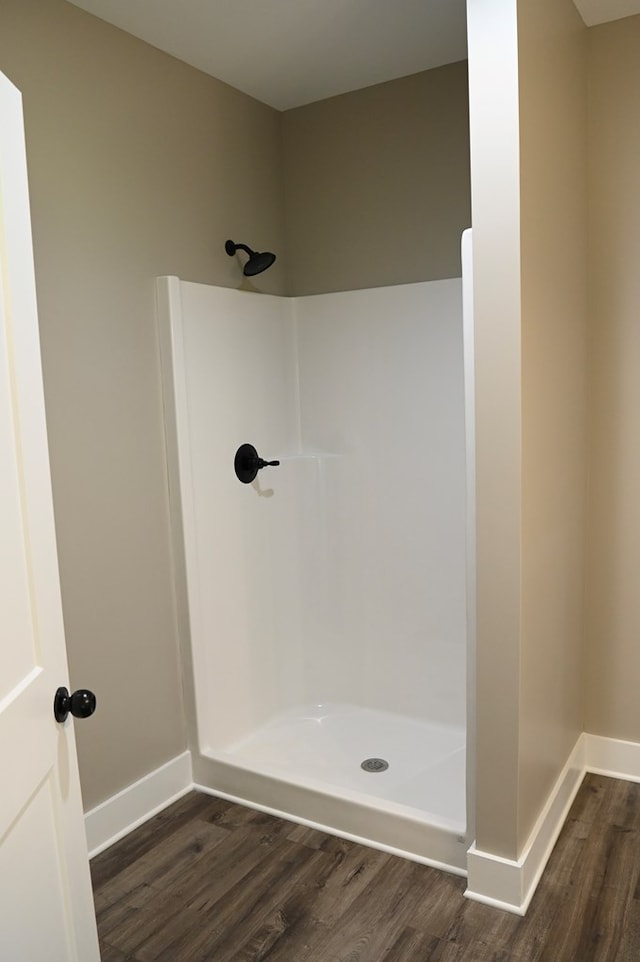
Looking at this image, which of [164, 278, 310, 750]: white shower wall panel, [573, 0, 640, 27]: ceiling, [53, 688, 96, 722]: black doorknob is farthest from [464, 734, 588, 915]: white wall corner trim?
[573, 0, 640, 27]: ceiling

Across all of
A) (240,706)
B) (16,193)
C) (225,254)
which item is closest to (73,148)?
(225,254)

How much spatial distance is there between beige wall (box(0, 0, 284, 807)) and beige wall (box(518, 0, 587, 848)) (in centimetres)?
120

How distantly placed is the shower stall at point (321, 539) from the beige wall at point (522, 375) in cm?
45

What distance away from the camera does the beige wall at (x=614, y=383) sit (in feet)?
8.05

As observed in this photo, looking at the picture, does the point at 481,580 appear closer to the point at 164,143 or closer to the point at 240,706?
the point at 240,706

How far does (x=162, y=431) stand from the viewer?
2588 millimetres

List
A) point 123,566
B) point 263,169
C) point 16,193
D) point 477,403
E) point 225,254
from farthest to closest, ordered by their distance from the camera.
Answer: point 263,169, point 225,254, point 123,566, point 477,403, point 16,193

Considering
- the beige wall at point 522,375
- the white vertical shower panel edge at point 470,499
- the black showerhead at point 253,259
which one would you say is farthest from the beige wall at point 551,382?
the black showerhead at point 253,259

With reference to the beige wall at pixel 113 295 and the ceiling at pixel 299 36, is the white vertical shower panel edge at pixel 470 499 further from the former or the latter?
the beige wall at pixel 113 295

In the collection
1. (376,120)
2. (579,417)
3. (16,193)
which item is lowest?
(579,417)

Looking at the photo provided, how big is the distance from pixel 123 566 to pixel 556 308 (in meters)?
1.52

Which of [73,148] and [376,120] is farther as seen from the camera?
[376,120]

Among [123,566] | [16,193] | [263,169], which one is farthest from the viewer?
[263,169]

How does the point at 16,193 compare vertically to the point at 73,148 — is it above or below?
below
